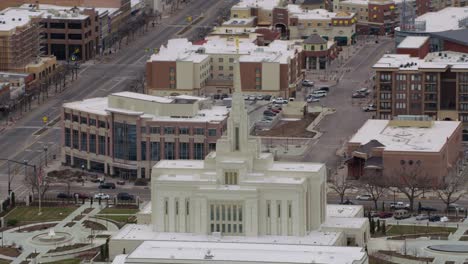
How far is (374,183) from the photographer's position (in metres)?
184

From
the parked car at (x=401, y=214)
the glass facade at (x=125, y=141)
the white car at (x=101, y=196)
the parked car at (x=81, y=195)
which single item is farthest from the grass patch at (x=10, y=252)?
the parked car at (x=401, y=214)

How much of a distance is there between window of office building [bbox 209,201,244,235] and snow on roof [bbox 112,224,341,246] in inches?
25.6

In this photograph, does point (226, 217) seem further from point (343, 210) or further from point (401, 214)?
point (401, 214)

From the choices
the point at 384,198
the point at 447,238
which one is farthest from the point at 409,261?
the point at 384,198

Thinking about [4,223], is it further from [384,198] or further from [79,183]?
[384,198]

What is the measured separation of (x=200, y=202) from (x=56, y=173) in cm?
3128

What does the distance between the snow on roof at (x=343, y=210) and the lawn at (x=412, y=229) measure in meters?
2.62

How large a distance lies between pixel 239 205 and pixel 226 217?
1.21 m

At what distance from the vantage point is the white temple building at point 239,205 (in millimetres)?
163125

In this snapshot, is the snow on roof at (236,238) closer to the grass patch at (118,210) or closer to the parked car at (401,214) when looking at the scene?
the parked car at (401,214)

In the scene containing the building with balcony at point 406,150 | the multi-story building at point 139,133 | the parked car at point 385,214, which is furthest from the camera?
the multi-story building at point 139,133

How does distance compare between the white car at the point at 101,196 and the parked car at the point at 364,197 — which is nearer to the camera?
the parked car at the point at 364,197

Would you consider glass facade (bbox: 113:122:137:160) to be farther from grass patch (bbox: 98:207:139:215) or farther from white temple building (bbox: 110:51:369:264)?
white temple building (bbox: 110:51:369:264)

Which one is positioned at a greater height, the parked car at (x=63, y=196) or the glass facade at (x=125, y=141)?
the glass facade at (x=125, y=141)
